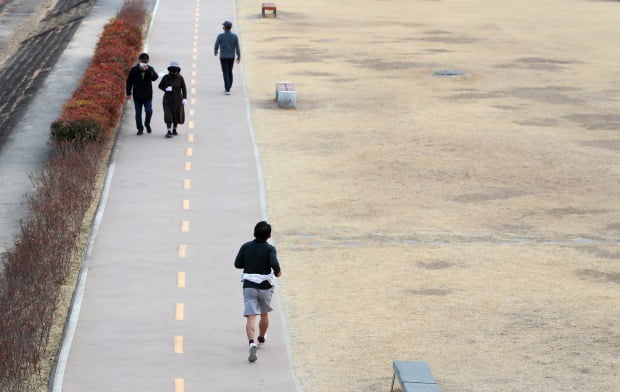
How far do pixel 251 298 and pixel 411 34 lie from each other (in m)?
32.8

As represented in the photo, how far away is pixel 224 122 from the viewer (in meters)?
29.4

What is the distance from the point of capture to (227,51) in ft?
107

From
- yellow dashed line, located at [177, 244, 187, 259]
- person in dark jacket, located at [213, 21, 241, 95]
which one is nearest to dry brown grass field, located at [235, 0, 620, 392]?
person in dark jacket, located at [213, 21, 241, 95]

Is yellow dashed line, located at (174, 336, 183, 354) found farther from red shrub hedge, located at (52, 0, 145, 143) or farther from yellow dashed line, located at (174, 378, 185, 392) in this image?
red shrub hedge, located at (52, 0, 145, 143)

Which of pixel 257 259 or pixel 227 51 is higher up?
pixel 257 259

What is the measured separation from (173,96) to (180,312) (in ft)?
37.7

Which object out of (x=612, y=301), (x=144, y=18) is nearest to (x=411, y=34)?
(x=144, y=18)

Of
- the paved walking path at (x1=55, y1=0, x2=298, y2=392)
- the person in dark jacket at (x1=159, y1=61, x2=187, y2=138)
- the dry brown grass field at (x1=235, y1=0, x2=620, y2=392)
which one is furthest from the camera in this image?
the person in dark jacket at (x1=159, y1=61, x2=187, y2=138)

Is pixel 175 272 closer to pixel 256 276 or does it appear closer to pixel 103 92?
pixel 256 276

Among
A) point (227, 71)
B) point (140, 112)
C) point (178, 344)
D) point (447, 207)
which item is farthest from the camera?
point (227, 71)

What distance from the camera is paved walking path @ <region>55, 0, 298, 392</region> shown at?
14070 mm

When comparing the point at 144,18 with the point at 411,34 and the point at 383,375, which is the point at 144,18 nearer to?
the point at 411,34

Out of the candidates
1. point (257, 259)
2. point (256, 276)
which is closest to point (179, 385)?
point (256, 276)

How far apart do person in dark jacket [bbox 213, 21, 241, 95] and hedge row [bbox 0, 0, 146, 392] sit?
268cm
